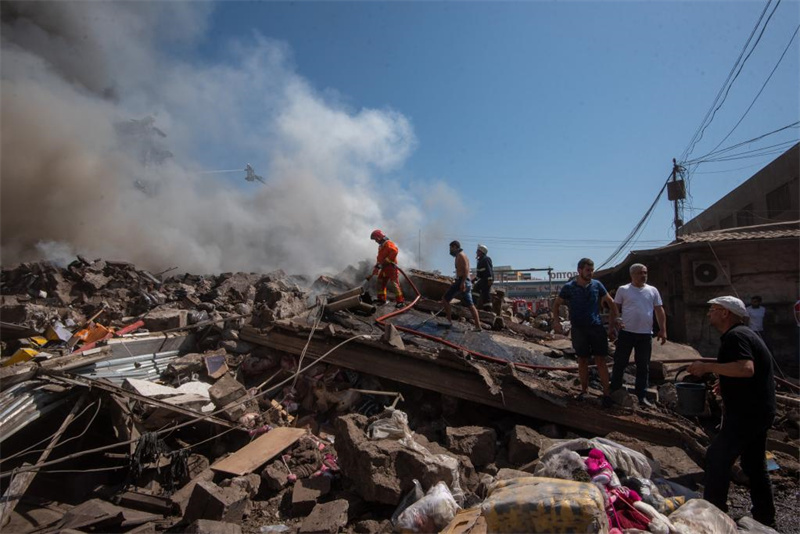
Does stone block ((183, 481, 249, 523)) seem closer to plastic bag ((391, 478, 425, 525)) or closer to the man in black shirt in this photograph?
plastic bag ((391, 478, 425, 525))

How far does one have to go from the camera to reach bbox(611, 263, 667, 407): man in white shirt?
14.8ft

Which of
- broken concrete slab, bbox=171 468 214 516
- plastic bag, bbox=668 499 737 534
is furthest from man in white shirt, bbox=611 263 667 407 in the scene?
broken concrete slab, bbox=171 468 214 516

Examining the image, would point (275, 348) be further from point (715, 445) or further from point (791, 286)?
point (791, 286)

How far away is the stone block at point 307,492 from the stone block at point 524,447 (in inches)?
66.6

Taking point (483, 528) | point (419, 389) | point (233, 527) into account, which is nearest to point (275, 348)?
point (419, 389)

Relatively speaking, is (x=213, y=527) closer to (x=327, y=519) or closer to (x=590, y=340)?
(x=327, y=519)

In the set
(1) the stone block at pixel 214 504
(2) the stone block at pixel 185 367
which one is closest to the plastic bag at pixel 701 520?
(1) the stone block at pixel 214 504

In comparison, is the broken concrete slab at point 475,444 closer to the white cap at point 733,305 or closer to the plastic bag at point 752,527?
the plastic bag at point 752,527

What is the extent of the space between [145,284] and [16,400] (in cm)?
852

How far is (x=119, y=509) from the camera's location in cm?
362

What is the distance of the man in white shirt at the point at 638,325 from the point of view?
4.50 metres

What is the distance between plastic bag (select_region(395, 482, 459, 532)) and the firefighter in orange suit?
471 cm

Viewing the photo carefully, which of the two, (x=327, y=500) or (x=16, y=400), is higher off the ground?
(x=16, y=400)

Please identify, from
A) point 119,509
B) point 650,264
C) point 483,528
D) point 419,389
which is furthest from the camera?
point 650,264
